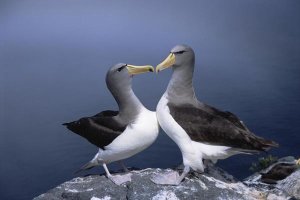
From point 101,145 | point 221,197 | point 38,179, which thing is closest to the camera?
point 221,197

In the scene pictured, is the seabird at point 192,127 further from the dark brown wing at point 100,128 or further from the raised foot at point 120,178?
the dark brown wing at point 100,128

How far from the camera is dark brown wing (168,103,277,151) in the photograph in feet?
18.8

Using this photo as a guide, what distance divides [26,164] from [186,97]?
16.3m

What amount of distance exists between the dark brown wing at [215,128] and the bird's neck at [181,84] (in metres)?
0.12

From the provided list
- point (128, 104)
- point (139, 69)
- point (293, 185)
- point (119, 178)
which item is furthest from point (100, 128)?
point (293, 185)

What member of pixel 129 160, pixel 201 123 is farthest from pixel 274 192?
pixel 129 160

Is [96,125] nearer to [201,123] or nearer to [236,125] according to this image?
[201,123]

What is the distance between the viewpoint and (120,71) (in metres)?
6.07

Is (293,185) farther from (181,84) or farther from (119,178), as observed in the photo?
(119,178)

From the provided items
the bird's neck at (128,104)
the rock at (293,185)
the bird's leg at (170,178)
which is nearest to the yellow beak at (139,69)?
the bird's neck at (128,104)

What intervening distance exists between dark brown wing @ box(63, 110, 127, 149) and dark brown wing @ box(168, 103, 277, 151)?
0.81 m

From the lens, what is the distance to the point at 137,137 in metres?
6.00

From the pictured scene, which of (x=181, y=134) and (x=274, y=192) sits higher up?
(x=181, y=134)

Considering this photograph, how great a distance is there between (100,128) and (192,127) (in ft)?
4.25
